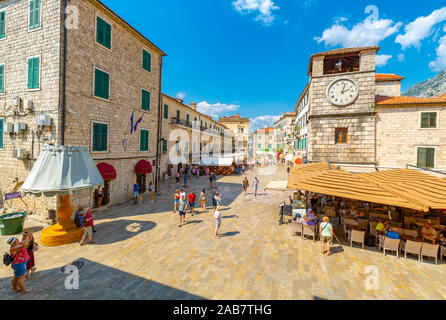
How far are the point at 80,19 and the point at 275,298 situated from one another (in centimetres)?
1567

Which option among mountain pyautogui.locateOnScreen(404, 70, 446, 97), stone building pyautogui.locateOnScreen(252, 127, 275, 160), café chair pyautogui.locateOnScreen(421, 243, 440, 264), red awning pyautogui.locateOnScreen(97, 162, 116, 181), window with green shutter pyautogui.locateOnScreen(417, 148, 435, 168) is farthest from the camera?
mountain pyautogui.locateOnScreen(404, 70, 446, 97)

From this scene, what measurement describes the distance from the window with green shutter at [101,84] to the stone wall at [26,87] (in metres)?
1.98

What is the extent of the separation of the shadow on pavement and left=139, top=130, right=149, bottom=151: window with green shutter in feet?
34.8

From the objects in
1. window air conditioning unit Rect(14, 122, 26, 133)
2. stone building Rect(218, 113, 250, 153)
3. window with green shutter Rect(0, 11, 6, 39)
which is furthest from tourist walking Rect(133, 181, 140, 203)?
stone building Rect(218, 113, 250, 153)

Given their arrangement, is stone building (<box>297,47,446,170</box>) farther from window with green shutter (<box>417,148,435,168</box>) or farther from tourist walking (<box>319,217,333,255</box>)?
tourist walking (<box>319,217,333,255</box>)

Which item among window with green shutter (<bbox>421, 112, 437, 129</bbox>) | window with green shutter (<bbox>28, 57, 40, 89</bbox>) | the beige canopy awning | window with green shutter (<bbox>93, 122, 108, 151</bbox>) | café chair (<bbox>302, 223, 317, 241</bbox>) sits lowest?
café chair (<bbox>302, 223, 317, 241</bbox>)

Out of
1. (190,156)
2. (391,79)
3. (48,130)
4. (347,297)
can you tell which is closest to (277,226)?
(347,297)

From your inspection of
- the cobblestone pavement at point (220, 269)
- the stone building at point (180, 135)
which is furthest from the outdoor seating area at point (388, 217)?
the stone building at point (180, 135)

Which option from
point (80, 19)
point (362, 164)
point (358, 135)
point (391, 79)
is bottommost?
point (362, 164)

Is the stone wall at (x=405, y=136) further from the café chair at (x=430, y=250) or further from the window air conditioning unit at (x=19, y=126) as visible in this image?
the window air conditioning unit at (x=19, y=126)

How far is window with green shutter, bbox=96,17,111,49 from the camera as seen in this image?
1151 cm

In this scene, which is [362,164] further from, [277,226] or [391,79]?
[391,79]

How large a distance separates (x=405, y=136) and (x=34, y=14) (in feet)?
84.1

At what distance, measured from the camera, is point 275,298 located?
4.89 metres
